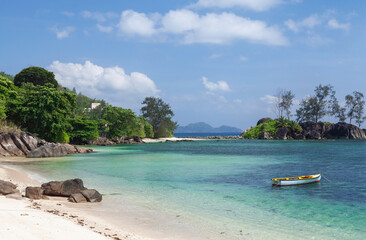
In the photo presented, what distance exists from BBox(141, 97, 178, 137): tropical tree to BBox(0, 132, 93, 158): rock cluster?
3540 inches

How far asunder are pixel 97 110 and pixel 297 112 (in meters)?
97.4

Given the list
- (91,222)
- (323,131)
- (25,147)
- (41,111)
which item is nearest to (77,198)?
(91,222)

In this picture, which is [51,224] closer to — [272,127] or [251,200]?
[251,200]

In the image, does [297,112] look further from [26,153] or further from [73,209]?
[73,209]

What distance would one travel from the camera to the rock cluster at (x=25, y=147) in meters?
46.1

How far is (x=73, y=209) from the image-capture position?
50.7 ft

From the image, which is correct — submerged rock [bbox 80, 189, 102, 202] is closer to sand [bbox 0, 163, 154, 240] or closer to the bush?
sand [bbox 0, 163, 154, 240]

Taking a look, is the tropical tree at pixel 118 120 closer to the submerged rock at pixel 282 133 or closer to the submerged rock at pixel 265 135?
the submerged rock at pixel 265 135

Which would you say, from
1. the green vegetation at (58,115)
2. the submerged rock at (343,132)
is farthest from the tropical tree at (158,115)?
the submerged rock at (343,132)

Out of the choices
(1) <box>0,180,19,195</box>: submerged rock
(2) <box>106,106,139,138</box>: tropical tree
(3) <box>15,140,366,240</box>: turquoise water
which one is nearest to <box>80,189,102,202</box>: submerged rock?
(3) <box>15,140,366,240</box>: turquoise water

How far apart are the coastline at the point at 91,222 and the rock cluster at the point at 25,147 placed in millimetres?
32668

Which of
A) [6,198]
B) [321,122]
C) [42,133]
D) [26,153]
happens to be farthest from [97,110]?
[321,122]

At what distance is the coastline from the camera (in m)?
10.4

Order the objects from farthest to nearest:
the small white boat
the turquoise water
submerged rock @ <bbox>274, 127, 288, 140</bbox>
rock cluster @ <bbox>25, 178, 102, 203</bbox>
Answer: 1. submerged rock @ <bbox>274, 127, 288, 140</bbox>
2. the small white boat
3. rock cluster @ <bbox>25, 178, 102, 203</bbox>
4. the turquoise water
